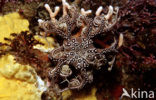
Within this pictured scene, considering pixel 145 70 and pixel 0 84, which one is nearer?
pixel 0 84

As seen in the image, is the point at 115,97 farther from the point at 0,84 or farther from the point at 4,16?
the point at 4,16

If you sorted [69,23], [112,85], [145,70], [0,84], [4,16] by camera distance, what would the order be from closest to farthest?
[0,84]
[69,23]
[4,16]
[145,70]
[112,85]

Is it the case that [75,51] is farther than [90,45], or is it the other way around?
[90,45]

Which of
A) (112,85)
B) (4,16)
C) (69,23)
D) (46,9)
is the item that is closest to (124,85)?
(112,85)

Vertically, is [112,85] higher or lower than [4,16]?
lower

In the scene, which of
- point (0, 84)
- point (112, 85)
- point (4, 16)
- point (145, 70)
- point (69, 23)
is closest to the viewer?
point (0, 84)

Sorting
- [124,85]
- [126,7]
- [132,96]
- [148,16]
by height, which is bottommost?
[132,96]

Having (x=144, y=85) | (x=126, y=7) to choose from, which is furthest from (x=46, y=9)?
(x=144, y=85)
